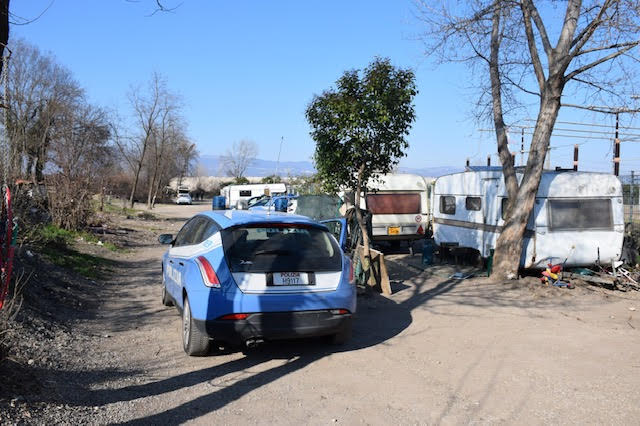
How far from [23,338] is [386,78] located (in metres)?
7.44

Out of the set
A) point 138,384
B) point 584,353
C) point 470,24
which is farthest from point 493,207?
point 138,384

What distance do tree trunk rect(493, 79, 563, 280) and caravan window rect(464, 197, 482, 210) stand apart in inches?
73.4

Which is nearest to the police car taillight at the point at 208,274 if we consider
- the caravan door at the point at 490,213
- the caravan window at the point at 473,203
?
the caravan door at the point at 490,213

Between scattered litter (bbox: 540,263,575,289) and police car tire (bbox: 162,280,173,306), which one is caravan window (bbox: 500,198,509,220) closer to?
scattered litter (bbox: 540,263,575,289)

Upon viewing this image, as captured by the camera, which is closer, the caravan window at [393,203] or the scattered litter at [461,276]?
the scattered litter at [461,276]

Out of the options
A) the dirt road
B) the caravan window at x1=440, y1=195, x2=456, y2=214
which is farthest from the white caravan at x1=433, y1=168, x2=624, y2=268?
the caravan window at x1=440, y1=195, x2=456, y2=214

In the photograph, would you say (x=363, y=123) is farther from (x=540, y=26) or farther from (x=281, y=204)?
(x=281, y=204)

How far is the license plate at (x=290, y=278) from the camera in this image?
6.01 m

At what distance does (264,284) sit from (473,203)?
8742 mm

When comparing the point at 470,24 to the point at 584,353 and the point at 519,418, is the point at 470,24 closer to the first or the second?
the point at 584,353

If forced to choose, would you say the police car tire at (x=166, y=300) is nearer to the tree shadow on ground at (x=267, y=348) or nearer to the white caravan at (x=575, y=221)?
the tree shadow on ground at (x=267, y=348)

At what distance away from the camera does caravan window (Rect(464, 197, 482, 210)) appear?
43.4 ft

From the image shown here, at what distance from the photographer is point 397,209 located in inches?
663

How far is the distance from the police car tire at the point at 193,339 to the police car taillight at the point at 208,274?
0.47 m
